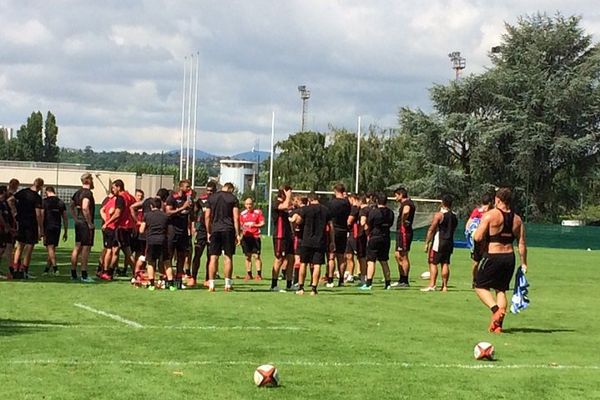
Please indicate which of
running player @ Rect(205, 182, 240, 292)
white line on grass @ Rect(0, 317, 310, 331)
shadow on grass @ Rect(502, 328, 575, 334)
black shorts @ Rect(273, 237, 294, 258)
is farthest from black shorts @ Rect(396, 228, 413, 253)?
white line on grass @ Rect(0, 317, 310, 331)

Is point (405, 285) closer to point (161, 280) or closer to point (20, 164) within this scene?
point (161, 280)

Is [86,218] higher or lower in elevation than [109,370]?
higher

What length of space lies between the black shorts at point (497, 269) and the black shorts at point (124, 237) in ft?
29.3

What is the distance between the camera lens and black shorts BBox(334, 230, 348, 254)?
1902 centimetres

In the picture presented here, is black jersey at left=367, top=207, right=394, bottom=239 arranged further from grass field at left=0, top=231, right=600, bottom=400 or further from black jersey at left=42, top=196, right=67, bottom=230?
black jersey at left=42, top=196, right=67, bottom=230

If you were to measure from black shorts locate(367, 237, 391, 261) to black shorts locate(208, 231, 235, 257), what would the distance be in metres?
3.14

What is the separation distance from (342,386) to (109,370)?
2175 mm

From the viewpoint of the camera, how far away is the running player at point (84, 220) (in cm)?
1773

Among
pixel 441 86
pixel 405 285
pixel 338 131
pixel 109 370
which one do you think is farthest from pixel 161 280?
pixel 338 131

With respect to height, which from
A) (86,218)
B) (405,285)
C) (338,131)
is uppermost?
(338,131)

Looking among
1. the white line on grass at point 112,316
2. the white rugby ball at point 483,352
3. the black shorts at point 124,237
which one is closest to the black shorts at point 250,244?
the black shorts at point 124,237

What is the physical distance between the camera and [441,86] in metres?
62.7

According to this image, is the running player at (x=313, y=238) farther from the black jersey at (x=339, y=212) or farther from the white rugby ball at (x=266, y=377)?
the white rugby ball at (x=266, y=377)

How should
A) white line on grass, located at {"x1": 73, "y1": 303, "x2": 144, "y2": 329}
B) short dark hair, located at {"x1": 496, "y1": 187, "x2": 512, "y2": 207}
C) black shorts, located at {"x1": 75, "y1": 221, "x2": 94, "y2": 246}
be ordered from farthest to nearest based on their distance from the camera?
black shorts, located at {"x1": 75, "y1": 221, "x2": 94, "y2": 246}
short dark hair, located at {"x1": 496, "y1": 187, "x2": 512, "y2": 207}
white line on grass, located at {"x1": 73, "y1": 303, "x2": 144, "y2": 329}
